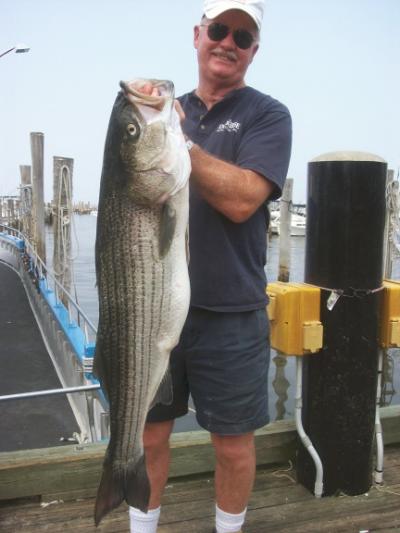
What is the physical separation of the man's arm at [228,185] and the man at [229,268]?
0.06 meters

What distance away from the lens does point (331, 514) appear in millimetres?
3049

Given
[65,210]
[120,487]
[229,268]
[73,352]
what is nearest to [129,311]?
[229,268]

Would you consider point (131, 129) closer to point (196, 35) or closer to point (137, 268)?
point (137, 268)

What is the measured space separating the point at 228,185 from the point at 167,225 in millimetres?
306

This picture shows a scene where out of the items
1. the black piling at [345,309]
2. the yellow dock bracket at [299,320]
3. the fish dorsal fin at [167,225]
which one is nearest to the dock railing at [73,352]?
the yellow dock bracket at [299,320]

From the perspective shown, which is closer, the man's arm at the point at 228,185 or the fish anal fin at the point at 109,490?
the man's arm at the point at 228,185

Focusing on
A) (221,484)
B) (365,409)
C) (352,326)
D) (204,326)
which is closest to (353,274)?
(352,326)

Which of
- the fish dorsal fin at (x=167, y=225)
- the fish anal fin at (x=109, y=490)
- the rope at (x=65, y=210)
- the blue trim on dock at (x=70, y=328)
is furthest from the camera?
the rope at (x=65, y=210)

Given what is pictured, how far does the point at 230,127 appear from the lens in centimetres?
247

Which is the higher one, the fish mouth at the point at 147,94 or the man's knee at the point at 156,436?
the fish mouth at the point at 147,94

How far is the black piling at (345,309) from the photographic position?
3043 mm

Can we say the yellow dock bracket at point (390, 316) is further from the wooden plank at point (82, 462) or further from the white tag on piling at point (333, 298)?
the wooden plank at point (82, 462)

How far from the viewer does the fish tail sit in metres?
2.26

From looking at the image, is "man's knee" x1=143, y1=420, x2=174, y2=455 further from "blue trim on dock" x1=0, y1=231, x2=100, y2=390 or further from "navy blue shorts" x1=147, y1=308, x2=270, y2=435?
"blue trim on dock" x1=0, y1=231, x2=100, y2=390
